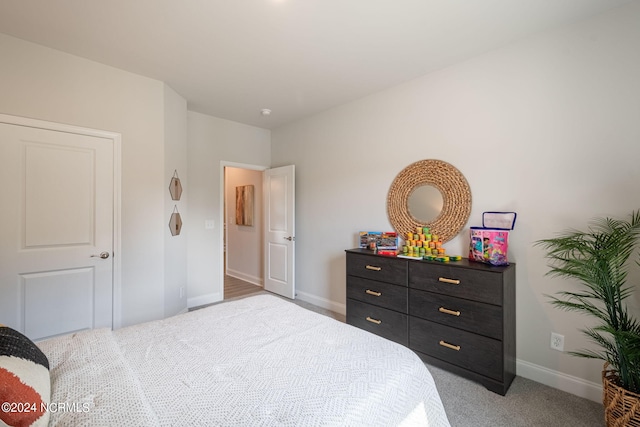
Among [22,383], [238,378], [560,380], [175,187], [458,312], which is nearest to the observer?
[22,383]

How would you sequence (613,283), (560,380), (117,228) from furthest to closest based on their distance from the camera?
1. (117,228)
2. (560,380)
3. (613,283)

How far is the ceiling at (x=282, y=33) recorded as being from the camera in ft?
6.10

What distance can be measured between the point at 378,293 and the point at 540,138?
183cm

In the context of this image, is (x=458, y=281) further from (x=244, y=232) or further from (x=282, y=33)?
(x=244, y=232)

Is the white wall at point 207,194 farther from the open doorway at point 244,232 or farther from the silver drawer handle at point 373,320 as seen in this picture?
the silver drawer handle at point 373,320

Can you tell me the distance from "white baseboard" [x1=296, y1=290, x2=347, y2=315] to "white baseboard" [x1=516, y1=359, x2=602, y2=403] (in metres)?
1.81

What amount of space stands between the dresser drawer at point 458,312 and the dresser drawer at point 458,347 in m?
0.05

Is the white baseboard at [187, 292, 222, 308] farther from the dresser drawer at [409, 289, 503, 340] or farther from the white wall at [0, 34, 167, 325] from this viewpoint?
the dresser drawer at [409, 289, 503, 340]

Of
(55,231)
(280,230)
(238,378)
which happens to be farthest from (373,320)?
(55,231)

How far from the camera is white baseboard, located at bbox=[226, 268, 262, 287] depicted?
4.91 m

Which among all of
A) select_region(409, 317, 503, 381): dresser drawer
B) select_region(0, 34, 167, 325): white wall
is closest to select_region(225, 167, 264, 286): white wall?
select_region(0, 34, 167, 325): white wall

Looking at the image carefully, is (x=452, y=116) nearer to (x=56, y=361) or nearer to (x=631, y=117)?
(x=631, y=117)

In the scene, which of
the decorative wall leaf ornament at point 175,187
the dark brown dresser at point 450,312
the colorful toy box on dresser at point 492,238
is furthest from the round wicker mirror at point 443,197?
the decorative wall leaf ornament at point 175,187

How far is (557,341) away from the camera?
6.73ft
